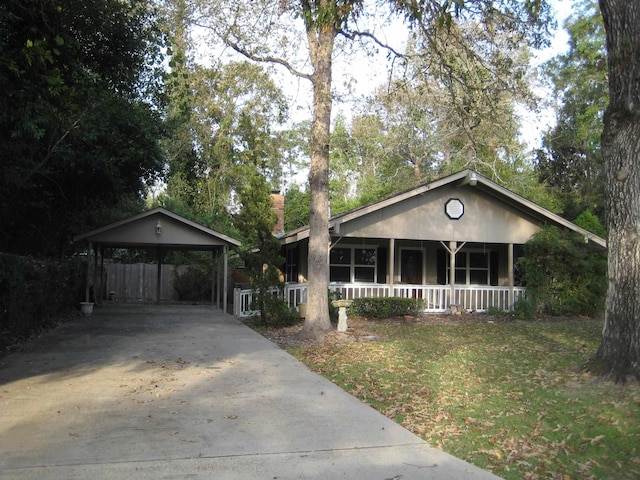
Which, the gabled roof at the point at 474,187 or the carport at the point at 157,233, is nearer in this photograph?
the gabled roof at the point at 474,187

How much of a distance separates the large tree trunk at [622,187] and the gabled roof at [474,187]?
10.2 metres

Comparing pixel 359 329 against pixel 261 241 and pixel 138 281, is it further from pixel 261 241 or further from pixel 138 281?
pixel 138 281

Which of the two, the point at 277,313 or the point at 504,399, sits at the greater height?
the point at 277,313

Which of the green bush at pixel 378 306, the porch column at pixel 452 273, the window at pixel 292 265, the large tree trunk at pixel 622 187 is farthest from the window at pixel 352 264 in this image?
the large tree trunk at pixel 622 187

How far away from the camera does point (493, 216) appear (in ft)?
63.0

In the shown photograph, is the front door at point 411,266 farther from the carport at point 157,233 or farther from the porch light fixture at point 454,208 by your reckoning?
the carport at point 157,233

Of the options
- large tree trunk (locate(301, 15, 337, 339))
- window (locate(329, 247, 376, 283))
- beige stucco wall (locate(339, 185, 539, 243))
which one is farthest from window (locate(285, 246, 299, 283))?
large tree trunk (locate(301, 15, 337, 339))

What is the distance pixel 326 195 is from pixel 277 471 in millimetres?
9124

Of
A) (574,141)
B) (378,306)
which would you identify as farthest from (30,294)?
(574,141)

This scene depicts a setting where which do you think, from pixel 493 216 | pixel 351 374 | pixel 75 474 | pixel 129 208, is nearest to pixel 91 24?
pixel 351 374

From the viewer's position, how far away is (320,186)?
43.4ft

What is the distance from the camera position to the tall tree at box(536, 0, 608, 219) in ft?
89.4

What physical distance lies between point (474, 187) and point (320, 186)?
7882 millimetres

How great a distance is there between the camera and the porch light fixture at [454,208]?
18766 millimetres
